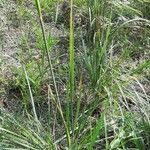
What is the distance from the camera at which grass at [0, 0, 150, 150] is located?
5.53 feet

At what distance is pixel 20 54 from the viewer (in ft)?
8.00

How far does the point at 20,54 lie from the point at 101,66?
1.93ft

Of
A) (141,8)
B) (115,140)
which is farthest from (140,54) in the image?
(115,140)

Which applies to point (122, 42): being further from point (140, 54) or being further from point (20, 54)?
point (20, 54)

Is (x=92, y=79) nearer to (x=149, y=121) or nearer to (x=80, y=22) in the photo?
(x=149, y=121)

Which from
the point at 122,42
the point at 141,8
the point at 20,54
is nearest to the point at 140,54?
the point at 122,42

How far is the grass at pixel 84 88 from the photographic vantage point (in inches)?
66.4

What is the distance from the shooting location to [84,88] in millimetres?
2148

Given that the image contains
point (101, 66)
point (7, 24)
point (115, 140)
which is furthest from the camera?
point (7, 24)

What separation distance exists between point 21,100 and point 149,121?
0.70m

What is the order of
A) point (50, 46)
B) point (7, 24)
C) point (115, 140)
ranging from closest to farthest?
point (115, 140) → point (50, 46) → point (7, 24)

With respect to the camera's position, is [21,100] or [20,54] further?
[20,54]

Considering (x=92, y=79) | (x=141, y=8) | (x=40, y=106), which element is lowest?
(x=40, y=106)

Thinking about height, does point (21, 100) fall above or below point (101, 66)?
below
